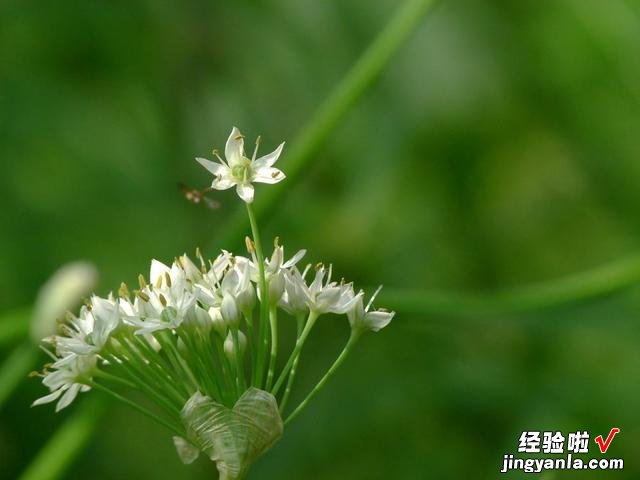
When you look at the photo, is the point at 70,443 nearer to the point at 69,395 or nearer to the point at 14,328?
the point at 14,328

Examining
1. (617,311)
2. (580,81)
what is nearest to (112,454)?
(617,311)

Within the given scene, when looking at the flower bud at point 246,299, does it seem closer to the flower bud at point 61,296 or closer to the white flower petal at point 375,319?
the white flower petal at point 375,319

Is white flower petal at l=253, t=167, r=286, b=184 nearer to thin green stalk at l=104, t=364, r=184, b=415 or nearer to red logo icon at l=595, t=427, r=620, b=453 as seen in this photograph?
thin green stalk at l=104, t=364, r=184, b=415

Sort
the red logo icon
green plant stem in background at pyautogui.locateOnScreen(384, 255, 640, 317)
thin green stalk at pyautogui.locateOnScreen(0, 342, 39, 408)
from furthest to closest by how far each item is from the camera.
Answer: the red logo icon, green plant stem in background at pyautogui.locateOnScreen(384, 255, 640, 317), thin green stalk at pyautogui.locateOnScreen(0, 342, 39, 408)

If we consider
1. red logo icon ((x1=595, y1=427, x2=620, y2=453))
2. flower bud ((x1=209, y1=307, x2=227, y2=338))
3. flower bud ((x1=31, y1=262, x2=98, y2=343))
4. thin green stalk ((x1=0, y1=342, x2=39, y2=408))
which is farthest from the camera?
red logo icon ((x1=595, y1=427, x2=620, y2=453))

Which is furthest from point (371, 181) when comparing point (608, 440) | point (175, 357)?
point (175, 357)

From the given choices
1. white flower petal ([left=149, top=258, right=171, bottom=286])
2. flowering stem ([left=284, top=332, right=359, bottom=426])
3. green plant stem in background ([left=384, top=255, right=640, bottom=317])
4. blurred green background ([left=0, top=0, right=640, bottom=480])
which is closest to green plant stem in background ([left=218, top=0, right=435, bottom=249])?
green plant stem in background ([left=384, top=255, right=640, bottom=317])
